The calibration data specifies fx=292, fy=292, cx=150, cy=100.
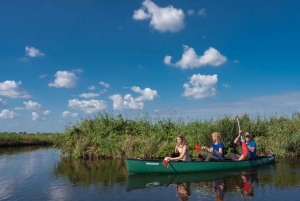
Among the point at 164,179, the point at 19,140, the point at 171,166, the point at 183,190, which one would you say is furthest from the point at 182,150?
the point at 19,140

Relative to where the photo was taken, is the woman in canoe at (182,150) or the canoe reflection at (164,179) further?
the woman in canoe at (182,150)

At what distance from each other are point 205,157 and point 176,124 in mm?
A: 7405

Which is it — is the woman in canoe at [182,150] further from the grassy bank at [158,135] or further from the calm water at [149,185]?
A: the grassy bank at [158,135]

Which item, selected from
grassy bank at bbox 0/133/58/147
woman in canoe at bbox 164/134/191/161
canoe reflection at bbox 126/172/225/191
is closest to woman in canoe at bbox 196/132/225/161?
canoe reflection at bbox 126/172/225/191

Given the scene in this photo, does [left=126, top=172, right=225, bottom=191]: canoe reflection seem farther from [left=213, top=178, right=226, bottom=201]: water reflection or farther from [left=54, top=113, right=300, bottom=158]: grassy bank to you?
[left=54, top=113, right=300, bottom=158]: grassy bank

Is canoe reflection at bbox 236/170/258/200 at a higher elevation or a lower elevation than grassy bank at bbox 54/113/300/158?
lower

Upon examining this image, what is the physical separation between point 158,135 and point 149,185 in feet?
26.0

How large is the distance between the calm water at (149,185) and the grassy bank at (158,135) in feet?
10.9

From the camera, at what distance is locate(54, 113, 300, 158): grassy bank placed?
591 inches

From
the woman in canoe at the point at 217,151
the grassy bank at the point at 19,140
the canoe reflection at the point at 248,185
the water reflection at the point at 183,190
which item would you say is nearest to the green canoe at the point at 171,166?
the woman in canoe at the point at 217,151

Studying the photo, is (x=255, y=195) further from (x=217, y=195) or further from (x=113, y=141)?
(x=113, y=141)

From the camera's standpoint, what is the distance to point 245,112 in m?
18.3

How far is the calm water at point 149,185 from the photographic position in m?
7.43

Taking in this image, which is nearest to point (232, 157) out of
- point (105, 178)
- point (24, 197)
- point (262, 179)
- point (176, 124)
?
point (262, 179)
